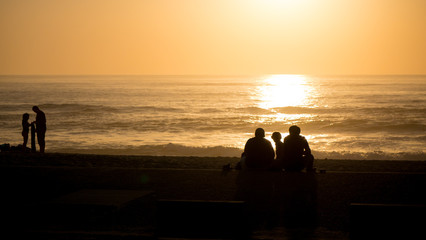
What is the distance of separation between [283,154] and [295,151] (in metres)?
0.23

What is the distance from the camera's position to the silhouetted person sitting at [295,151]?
398 inches

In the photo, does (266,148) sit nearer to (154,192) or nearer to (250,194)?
(250,194)

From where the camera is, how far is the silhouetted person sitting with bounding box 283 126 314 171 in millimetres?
10102

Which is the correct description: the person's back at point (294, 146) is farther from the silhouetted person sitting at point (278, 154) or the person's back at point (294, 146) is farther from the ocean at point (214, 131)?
the ocean at point (214, 131)

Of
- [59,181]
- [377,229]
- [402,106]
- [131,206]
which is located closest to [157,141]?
[59,181]

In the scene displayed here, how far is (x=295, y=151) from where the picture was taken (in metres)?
10.2

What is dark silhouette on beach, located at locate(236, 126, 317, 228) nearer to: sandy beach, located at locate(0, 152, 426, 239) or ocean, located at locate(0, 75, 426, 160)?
Answer: sandy beach, located at locate(0, 152, 426, 239)

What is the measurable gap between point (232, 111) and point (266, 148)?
4734cm

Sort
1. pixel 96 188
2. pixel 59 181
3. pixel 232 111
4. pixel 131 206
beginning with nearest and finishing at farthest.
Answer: pixel 131 206 → pixel 96 188 → pixel 59 181 → pixel 232 111

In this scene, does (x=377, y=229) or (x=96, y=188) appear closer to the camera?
(x=377, y=229)

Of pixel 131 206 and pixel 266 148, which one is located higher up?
pixel 266 148

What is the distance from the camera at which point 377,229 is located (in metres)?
6.05

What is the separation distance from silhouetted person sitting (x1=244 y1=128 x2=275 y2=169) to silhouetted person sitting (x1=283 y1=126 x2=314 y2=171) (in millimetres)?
294

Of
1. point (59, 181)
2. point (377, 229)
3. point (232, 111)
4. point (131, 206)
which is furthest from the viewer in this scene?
point (232, 111)
